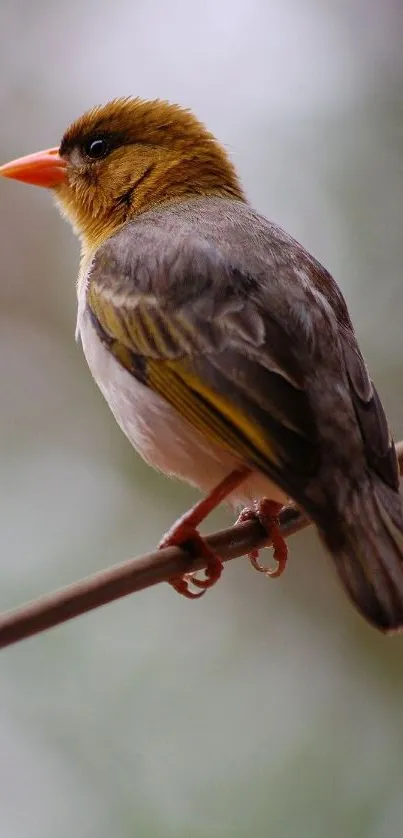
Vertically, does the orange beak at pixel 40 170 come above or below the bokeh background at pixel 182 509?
above

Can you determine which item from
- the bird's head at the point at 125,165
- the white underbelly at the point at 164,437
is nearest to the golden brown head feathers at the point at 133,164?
the bird's head at the point at 125,165

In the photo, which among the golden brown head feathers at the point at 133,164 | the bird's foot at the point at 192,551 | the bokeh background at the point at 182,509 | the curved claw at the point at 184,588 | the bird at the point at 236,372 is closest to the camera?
the bird at the point at 236,372

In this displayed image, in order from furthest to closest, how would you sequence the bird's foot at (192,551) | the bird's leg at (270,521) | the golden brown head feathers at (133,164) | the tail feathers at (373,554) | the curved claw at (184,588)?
the golden brown head feathers at (133,164) → the curved claw at (184,588) → the bird's leg at (270,521) → the bird's foot at (192,551) → the tail feathers at (373,554)

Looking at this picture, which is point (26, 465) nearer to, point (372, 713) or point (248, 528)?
point (372, 713)

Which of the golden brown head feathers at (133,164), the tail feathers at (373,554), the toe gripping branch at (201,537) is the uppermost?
the golden brown head feathers at (133,164)

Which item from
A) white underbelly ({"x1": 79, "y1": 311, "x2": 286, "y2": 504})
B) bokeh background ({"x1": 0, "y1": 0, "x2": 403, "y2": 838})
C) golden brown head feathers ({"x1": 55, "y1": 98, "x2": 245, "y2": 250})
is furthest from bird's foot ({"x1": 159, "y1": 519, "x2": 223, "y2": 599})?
bokeh background ({"x1": 0, "y1": 0, "x2": 403, "y2": 838})

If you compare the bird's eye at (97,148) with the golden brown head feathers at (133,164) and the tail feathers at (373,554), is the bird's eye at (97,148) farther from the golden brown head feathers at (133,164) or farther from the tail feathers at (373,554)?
the tail feathers at (373,554)
